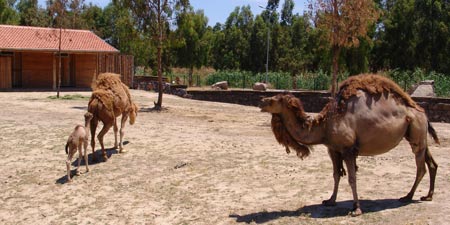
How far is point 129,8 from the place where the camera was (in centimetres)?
2569

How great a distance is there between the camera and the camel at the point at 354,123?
797 centimetres

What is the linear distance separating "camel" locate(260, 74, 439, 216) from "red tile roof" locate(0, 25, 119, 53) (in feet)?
91.7

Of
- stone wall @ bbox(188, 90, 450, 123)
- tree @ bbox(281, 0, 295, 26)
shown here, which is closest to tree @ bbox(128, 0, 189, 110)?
stone wall @ bbox(188, 90, 450, 123)

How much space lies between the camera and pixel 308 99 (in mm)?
27344

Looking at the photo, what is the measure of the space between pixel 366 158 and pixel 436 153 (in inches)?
80.0

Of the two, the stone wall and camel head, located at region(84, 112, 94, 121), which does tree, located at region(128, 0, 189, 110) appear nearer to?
the stone wall

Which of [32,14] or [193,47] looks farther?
[193,47]

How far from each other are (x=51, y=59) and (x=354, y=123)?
108 feet

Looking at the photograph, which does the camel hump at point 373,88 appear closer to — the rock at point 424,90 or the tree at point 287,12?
the rock at point 424,90

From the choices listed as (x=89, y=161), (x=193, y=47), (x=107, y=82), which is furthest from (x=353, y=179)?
(x=193, y=47)

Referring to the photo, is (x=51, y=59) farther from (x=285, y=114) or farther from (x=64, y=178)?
(x=285, y=114)

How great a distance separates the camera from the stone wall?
72.5 ft

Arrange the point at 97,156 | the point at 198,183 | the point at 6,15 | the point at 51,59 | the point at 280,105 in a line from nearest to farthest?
the point at 280,105, the point at 198,183, the point at 97,156, the point at 51,59, the point at 6,15

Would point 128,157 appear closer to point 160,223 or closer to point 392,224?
point 160,223
